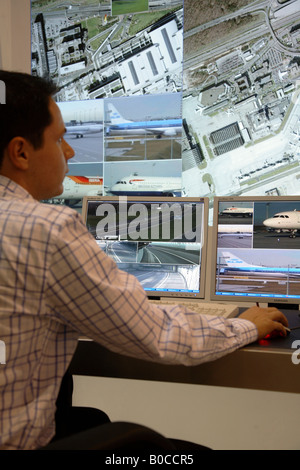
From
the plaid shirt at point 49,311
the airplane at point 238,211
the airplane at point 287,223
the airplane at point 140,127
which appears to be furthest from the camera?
the airplane at point 140,127

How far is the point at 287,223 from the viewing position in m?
1.58

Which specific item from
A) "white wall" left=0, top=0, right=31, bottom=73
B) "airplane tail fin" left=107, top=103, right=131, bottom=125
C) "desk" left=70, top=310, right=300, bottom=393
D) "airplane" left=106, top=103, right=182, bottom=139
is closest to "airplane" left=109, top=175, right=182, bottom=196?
"airplane" left=106, top=103, right=182, bottom=139

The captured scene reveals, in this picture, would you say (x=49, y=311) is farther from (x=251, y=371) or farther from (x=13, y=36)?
(x=13, y=36)

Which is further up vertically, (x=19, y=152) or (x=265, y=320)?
(x=19, y=152)

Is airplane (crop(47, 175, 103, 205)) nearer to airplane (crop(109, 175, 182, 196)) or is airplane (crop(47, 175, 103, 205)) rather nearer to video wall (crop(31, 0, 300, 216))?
video wall (crop(31, 0, 300, 216))

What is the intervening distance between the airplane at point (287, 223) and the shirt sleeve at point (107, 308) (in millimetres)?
808

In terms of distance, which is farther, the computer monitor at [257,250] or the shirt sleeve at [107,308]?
the computer monitor at [257,250]

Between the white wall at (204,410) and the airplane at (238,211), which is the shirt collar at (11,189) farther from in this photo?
the white wall at (204,410)

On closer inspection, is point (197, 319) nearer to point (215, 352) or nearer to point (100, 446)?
point (215, 352)

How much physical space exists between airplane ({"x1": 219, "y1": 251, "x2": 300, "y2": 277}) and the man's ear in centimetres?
94

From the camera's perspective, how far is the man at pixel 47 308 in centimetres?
74

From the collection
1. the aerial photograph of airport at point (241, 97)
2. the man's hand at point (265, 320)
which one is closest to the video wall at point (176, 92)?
the aerial photograph of airport at point (241, 97)

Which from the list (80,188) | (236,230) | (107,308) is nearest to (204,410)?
(236,230)

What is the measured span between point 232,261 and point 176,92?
7.53ft
